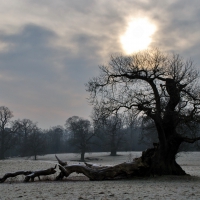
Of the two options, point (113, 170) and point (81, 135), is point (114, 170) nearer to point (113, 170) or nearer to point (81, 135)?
point (113, 170)

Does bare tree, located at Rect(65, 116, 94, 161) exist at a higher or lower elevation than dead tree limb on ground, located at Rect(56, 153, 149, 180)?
higher

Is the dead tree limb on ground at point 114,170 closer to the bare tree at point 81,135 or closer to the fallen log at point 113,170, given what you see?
the fallen log at point 113,170

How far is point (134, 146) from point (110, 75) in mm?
91564

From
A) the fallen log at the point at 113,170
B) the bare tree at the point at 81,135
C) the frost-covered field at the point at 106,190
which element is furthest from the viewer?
the bare tree at the point at 81,135

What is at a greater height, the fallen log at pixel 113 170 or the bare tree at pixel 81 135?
the bare tree at pixel 81 135

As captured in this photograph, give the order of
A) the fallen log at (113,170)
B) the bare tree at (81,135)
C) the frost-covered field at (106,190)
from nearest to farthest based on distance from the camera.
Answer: the frost-covered field at (106,190) → the fallen log at (113,170) → the bare tree at (81,135)

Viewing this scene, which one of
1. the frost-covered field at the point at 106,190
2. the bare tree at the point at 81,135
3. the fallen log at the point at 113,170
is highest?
the bare tree at the point at 81,135

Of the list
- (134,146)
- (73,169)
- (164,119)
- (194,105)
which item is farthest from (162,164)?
(134,146)

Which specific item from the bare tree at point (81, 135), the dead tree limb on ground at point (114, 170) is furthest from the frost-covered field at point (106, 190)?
the bare tree at point (81, 135)

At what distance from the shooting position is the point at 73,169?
72.0ft

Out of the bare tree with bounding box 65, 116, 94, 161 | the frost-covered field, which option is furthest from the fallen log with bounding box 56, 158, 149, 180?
the bare tree with bounding box 65, 116, 94, 161

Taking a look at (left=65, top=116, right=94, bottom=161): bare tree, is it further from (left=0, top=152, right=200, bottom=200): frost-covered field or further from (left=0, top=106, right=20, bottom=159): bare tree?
(left=0, top=152, right=200, bottom=200): frost-covered field

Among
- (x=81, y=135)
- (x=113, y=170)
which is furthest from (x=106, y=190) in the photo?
(x=81, y=135)

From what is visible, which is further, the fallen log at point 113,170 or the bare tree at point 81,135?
the bare tree at point 81,135
